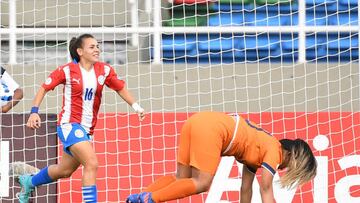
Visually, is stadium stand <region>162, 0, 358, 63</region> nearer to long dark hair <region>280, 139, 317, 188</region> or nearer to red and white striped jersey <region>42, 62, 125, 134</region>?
red and white striped jersey <region>42, 62, 125, 134</region>

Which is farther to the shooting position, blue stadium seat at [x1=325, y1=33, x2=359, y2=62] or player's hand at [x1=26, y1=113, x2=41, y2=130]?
blue stadium seat at [x1=325, y1=33, x2=359, y2=62]

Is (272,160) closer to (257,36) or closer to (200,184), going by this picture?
(200,184)

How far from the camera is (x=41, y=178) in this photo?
1039 cm

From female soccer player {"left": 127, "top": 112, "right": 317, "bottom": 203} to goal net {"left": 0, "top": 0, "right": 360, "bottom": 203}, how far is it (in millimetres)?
2073

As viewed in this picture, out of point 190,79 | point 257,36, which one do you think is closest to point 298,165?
point 190,79

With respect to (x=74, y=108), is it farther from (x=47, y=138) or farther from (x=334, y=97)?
(x=334, y=97)

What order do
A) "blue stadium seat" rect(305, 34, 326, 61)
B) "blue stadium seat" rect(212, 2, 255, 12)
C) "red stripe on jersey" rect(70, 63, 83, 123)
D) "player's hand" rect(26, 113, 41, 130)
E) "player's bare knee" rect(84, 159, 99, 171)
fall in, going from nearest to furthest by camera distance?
"player's hand" rect(26, 113, 41, 130) < "player's bare knee" rect(84, 159, 99, 171) < "red stripe on jersey" rect(70, 63, 83, 123) < "blue stadium seat" rect(305, 34, 326, 61) < "blue stadium seat" rect(212, 2, 255, 12)

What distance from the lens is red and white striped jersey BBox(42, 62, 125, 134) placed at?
1009 cm

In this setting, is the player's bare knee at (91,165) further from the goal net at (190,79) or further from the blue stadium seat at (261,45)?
the blue stadium seat at (261,45)

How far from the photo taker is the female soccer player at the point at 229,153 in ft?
29.7

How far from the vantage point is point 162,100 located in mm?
11875

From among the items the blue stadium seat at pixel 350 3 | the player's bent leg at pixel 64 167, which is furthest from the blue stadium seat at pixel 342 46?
the player's bent leg at pixel 64 167

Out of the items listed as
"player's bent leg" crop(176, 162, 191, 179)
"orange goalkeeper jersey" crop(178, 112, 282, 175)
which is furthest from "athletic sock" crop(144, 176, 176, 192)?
"orange goalkeeper jersey" crop(178, 112, 282, 175)

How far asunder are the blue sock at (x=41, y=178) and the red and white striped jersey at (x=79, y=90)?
0.49 metres
